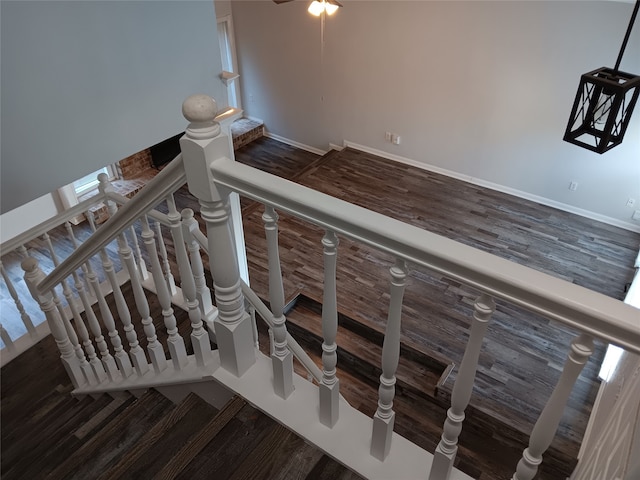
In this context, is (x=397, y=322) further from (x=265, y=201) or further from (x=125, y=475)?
(x=125, y=475)

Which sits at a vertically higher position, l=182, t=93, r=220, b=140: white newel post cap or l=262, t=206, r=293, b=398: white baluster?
Result: l=182, t=93, r=220, b=140: white newel post cap

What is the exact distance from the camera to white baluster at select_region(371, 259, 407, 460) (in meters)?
0.99

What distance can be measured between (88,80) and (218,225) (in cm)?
199

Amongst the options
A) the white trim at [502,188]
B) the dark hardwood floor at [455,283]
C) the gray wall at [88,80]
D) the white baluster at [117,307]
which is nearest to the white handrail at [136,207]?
the white baluster at [117,307]

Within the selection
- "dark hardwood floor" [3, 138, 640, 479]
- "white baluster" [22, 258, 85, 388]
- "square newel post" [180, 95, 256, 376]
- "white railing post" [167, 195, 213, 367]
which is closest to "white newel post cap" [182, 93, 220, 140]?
"square newel post" [180, 95, 256, 376]

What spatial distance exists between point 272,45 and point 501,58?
11.4 feet

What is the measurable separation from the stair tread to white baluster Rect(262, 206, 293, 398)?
83 cm

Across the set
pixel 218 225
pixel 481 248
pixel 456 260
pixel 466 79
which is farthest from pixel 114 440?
pixel 466 79

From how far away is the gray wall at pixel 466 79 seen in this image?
514 centimetres

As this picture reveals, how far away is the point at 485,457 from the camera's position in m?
3.45

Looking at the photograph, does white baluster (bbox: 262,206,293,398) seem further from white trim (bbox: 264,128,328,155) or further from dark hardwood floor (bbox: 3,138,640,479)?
white trim (bbox: 264,128,328,155)

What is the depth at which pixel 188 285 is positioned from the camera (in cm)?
153

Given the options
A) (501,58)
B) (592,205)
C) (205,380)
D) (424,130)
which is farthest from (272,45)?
(205,380)

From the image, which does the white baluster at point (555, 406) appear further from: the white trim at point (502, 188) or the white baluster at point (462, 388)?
the white trim at point (502, 188)
